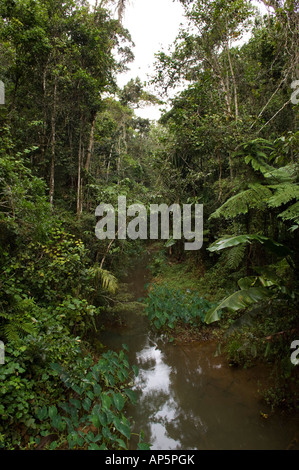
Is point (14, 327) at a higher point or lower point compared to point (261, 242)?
lower

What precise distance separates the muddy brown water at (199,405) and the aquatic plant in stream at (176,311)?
2.06 ft

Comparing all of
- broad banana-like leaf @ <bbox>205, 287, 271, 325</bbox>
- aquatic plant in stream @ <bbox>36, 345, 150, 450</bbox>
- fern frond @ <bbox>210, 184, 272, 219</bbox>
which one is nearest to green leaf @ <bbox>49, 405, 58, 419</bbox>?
aquatic plant in stream @ <bbox>36, 345, 150, 450</bbox>

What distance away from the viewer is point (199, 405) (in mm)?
4418

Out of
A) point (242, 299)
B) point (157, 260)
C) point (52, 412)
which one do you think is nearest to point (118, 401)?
point (52, 412)

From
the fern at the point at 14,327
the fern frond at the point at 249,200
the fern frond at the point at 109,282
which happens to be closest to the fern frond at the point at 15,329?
the fern at the point at 14,327

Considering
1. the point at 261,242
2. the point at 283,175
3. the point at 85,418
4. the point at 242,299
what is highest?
the point at 283,175

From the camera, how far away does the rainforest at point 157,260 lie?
11.5 feet

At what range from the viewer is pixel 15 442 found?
9.54 ft

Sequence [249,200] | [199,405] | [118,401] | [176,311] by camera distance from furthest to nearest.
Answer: [176,311] < [199,405] < [249,200] < [118,401]

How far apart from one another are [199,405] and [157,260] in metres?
8.12

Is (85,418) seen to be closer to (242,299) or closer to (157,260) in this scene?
(242,299)

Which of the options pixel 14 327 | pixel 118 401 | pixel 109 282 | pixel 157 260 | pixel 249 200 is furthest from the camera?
pixel 157 260

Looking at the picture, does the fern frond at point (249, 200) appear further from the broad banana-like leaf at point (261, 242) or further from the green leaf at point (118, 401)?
the green leaf at point (118, 401)
